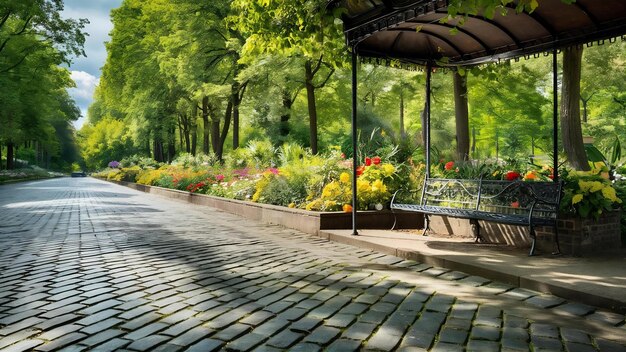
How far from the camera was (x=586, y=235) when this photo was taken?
22.3 ft

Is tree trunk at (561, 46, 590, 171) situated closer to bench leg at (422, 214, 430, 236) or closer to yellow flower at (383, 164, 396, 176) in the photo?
yellow flower at (383, 164, 396, 176)

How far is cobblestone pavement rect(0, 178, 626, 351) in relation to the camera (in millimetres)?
3555

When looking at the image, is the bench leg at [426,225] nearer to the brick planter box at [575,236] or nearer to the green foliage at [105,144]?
the brick planter box at [575,236]

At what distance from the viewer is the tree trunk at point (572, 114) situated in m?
12.0

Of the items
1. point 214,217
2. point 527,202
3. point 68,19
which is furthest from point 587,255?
point 68,19

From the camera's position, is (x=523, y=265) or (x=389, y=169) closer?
(x=523, y=265)

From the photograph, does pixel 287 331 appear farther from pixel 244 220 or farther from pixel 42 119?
pixel 42 119

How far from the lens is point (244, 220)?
499 inches

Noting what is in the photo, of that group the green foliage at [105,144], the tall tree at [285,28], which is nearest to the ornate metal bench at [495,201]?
the tall tree at [285,28]

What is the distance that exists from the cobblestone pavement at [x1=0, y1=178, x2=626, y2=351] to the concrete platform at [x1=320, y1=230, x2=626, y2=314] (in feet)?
0.56

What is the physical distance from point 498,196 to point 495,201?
234 mm

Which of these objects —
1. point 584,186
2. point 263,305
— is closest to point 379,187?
point 584,186

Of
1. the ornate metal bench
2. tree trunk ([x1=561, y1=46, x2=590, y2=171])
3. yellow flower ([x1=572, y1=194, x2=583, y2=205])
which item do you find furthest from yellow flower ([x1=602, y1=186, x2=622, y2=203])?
tree trunk ([x1=561, y1=46, x2=590, y2=171])

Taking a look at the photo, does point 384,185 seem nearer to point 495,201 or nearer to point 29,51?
point 495,201
